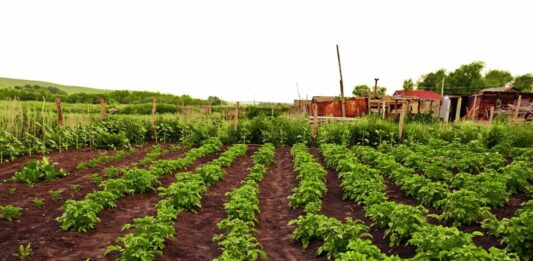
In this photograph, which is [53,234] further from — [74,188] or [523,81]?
[523,81]

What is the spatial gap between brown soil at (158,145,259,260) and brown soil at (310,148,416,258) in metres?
2.32

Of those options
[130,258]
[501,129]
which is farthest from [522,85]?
[130,258]

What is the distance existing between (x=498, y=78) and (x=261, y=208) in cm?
8717

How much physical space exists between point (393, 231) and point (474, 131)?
13.7 meters

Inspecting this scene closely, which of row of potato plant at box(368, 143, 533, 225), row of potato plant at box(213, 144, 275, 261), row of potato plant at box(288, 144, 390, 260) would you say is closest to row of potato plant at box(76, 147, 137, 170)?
row of potato plant at box(213, 144, 275, 261)

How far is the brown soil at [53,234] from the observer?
5383 mm

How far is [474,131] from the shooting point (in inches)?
675

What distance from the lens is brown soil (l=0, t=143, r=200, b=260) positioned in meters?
5.38

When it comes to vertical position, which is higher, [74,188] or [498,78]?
[498,78]

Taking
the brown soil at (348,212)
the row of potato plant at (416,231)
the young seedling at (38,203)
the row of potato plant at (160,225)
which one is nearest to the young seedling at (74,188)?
the young seedling at (38,203)

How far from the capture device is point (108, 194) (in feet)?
23.4

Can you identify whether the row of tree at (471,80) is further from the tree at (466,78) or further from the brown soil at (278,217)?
the brown soil at (278,217)

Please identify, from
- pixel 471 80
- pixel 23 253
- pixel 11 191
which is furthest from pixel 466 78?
pixel 23 253

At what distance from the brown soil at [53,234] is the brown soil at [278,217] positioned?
2498mm
